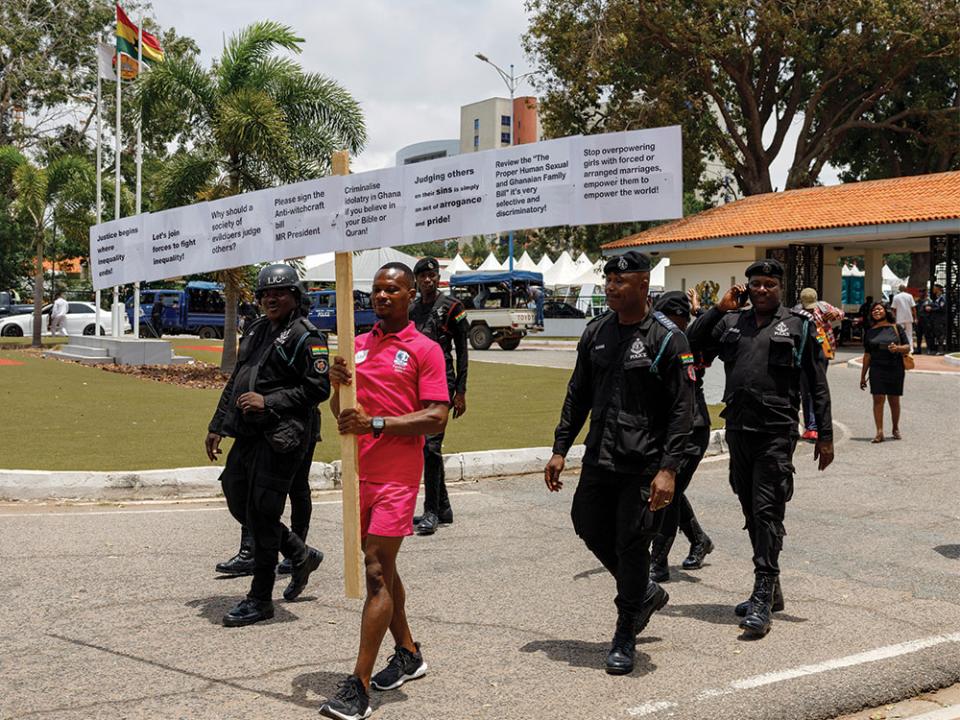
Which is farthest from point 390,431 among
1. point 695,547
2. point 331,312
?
point 331,312

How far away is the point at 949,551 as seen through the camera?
714 cm

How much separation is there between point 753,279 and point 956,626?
203cm

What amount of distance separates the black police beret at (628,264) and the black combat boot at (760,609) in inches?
70.8

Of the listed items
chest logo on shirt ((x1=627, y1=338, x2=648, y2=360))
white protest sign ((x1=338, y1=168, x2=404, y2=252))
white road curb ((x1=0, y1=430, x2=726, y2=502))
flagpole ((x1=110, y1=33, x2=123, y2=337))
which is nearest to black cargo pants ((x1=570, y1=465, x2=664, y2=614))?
chest logo on shirt ((x1=627, y1=338, x2=648, y2=360))

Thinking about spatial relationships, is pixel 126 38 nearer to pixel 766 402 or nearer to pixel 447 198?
pixel 447 198

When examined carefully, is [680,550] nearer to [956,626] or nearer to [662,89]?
[956,626]

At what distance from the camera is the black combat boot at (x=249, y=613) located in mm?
5324

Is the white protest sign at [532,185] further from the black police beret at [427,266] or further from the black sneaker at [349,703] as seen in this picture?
the black police beret at [427,266]

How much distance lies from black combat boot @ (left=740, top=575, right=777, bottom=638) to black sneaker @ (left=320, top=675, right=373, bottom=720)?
6.73 feet

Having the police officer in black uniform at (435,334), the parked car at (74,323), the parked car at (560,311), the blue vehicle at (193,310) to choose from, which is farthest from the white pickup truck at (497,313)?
the police officer in black uniform at (435,334)

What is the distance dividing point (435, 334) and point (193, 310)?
38465 mm

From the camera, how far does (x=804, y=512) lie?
850 cm

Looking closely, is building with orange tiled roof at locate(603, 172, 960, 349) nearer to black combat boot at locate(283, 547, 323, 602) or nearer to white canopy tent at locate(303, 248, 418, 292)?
white canopy tent at locate(303, 248, 418, 292)

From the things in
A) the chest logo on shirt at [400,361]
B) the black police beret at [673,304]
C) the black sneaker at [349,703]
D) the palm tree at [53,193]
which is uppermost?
the palm tree at [53,193]
